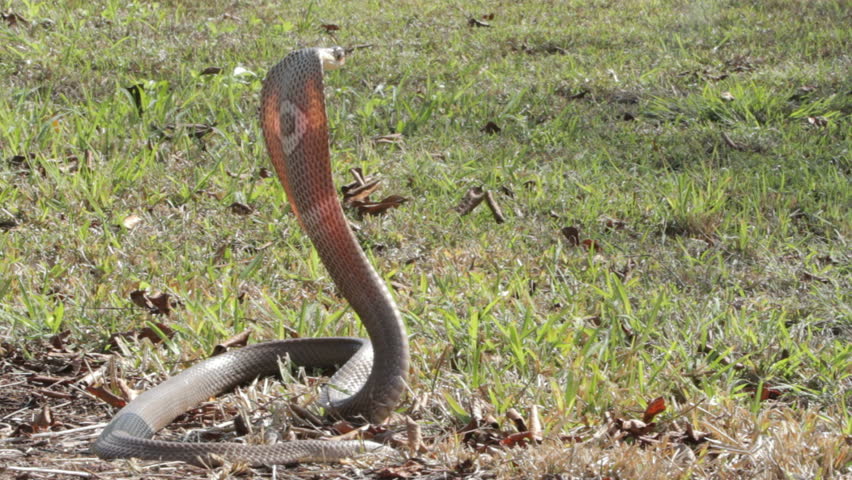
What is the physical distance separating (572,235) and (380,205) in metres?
0.93

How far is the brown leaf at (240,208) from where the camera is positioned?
4.75 meters

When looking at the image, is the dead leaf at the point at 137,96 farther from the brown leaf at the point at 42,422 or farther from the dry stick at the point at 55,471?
the dry stick at the point at 55,471

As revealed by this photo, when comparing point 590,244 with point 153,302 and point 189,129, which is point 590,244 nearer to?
point 153,302

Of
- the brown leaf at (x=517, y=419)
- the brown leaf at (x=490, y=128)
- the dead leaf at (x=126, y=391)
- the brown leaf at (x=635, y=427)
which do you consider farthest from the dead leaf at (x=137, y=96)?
the brown leaf at (x=635, y=427)

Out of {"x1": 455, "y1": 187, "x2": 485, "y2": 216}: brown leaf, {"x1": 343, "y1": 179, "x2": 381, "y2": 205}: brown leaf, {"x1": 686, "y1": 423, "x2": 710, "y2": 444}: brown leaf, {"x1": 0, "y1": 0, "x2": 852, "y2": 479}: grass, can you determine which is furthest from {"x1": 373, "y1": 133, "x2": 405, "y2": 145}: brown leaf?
{"x1": 686, "y1": 423, "x2": 710, "y2": 444}: brown leaf

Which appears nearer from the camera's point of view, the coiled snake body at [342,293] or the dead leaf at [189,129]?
the coiled snake body at [342,293]

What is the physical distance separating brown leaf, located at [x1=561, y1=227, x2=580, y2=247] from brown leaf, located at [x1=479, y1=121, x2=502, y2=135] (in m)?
1.48

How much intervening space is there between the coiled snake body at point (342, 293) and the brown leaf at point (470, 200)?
1748 millimetres

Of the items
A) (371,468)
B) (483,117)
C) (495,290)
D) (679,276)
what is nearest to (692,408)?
(371,468)

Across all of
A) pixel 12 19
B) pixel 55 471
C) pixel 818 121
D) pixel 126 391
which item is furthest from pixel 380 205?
pixel 12 19

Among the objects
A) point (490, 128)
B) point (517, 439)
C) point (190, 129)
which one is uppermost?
point (517, 439)

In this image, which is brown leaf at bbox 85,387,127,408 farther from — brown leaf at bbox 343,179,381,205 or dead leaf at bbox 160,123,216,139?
dead leaf at bbox 160,123,216,139

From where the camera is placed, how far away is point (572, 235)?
460cm

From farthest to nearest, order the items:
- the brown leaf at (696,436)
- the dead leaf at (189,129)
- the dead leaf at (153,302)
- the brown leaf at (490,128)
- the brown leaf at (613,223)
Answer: the brown leaf at (490,128)
the dead leaf at (189,129)
the brown leaf at (613,223)
the dead leaf at (153,302)
the brown leaf at (696,436)
